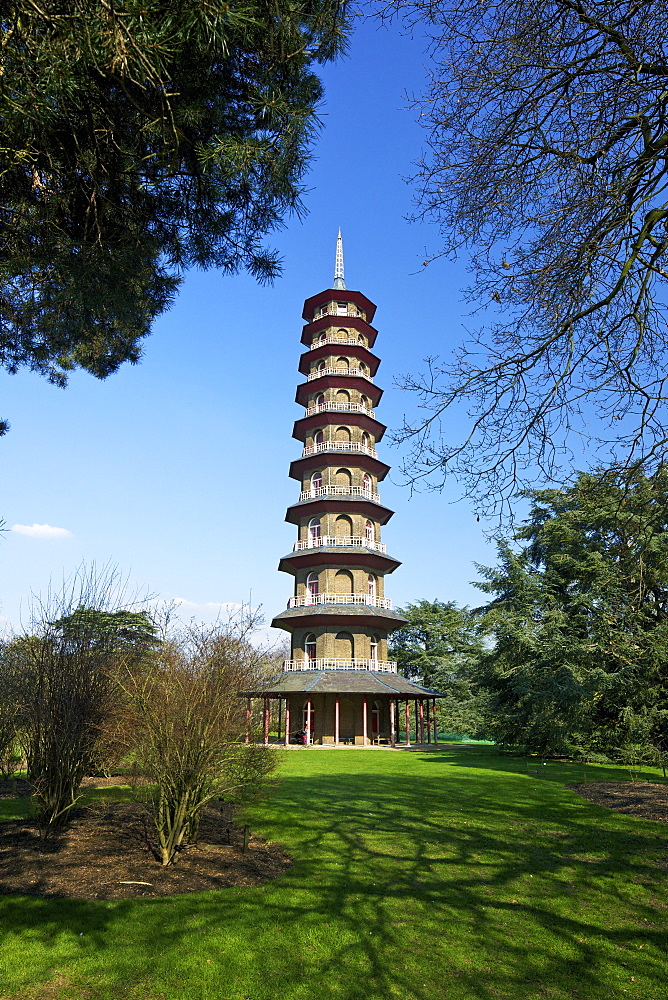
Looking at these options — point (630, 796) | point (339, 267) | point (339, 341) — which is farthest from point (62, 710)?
point (339, 267)

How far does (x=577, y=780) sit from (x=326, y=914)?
13498 mm

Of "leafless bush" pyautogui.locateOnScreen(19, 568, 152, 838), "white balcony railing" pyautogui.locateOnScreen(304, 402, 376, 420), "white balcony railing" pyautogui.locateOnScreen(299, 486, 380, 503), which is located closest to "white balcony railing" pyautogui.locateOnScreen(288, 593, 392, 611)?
"white balcony railing" pyautogui.locateOnScreen(299, 486, 380, 503)

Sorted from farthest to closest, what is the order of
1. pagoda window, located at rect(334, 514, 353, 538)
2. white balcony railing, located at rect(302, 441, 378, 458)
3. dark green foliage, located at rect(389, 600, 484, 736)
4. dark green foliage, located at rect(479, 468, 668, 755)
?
dark green foliage, located at rect(389, 600, 484, 736)
white balcony railing, located at rect(302, 441, 378, 458)
pagoda window, located at rect(334, 514, 353, 538)
dark green foliage, located at rect(479, 468, 668, 755)

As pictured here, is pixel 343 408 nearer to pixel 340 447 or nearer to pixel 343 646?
pixel 340 447

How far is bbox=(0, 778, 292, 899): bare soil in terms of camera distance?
7031 mm

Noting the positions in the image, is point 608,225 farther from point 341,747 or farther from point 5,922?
point 341,747

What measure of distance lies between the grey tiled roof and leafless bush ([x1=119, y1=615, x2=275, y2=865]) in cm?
1952

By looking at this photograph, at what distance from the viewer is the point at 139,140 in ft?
21.1

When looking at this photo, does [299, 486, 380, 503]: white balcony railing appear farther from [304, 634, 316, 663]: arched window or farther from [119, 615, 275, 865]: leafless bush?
[119, 615, 275, 865]: leafless bush

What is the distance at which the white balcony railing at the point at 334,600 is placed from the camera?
107ft

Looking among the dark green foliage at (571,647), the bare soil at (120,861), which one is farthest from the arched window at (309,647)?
the bare soil at (120,861)

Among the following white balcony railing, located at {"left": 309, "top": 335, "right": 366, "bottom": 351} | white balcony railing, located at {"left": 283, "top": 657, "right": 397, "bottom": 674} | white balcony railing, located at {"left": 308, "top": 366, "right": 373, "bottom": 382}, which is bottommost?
white balcony railing, located at {"left": 283, "top": 657, "right": 397, "bottom": 674}

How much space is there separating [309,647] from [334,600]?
2.92m

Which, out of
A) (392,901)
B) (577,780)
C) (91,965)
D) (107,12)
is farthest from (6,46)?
(577,780)
